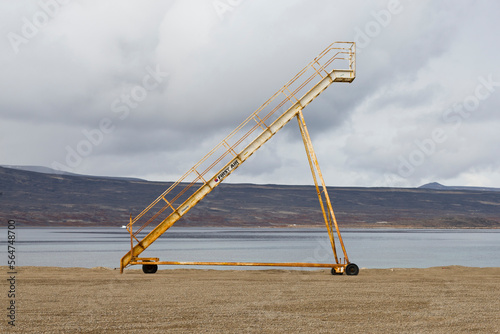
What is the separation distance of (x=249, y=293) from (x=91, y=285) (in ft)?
18.6

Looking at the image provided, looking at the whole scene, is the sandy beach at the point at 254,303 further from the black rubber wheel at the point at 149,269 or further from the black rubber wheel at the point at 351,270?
the black rubber wheel at the point at 149,269

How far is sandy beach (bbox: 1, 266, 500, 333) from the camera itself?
13000mm

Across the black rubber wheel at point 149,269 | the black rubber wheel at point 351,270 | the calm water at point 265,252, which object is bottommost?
the black rubber wheel at point 351,270

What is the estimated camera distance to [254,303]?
16.2m

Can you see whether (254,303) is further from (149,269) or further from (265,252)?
(265,252)

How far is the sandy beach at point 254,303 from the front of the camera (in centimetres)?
1300

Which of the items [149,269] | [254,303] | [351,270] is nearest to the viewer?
[254,303]

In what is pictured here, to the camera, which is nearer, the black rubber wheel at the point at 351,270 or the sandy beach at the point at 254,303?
the sandy beach at the point at 254,303

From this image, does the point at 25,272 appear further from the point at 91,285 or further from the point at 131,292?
the point at 131,292

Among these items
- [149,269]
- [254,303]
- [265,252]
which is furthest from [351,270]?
[265,252]

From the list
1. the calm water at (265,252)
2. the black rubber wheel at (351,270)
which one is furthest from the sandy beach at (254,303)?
the calm water at (265,252)

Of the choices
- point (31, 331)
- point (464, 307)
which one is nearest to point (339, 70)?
point (464, 307)

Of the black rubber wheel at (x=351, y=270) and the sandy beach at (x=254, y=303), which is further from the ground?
the black rubber wheel at (x=351, y=270)

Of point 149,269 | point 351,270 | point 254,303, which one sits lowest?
point 254,303
